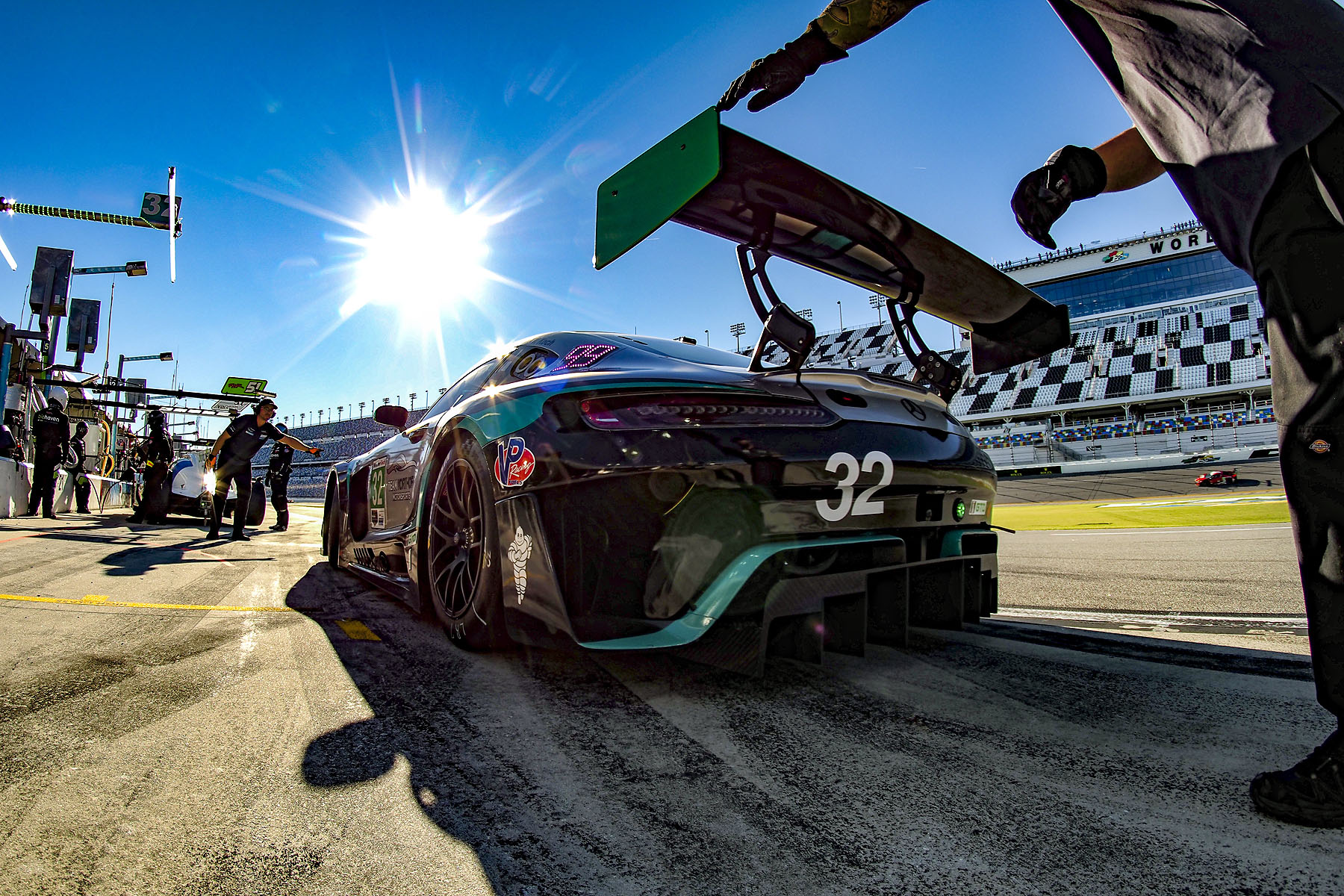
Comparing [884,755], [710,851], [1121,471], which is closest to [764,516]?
[884,755]

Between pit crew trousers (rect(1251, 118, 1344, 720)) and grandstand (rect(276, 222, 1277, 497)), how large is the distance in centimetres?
3124

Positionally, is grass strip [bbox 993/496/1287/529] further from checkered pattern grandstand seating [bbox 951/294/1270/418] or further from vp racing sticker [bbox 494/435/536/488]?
checkered pattern grandstand seating [bbox 951/294/1270/418]

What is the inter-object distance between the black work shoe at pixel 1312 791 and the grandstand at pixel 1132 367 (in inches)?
1235

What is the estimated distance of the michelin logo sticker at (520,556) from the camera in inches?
82.0

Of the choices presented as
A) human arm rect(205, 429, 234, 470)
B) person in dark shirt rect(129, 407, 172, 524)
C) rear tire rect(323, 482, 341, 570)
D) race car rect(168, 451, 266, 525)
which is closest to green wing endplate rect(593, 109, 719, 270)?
rear tire rect(323, 482, 341, 570)

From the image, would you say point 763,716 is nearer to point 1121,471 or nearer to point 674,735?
point 674,735

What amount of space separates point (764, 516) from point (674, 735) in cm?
59

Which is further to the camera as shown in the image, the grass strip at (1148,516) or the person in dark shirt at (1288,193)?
the grass strip at (1148,516)

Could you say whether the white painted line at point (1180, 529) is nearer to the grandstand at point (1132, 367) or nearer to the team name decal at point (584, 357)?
the team name decal at point (584, 357)

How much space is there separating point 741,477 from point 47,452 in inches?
641

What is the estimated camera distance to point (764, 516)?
1808 millimetres

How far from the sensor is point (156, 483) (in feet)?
38.0

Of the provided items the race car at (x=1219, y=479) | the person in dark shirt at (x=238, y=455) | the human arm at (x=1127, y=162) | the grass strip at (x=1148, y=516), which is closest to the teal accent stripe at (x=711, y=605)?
the human arm at (x=1127, y=162)

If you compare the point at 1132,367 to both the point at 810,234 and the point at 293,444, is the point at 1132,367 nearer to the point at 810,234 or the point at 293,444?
the point at 293,444
